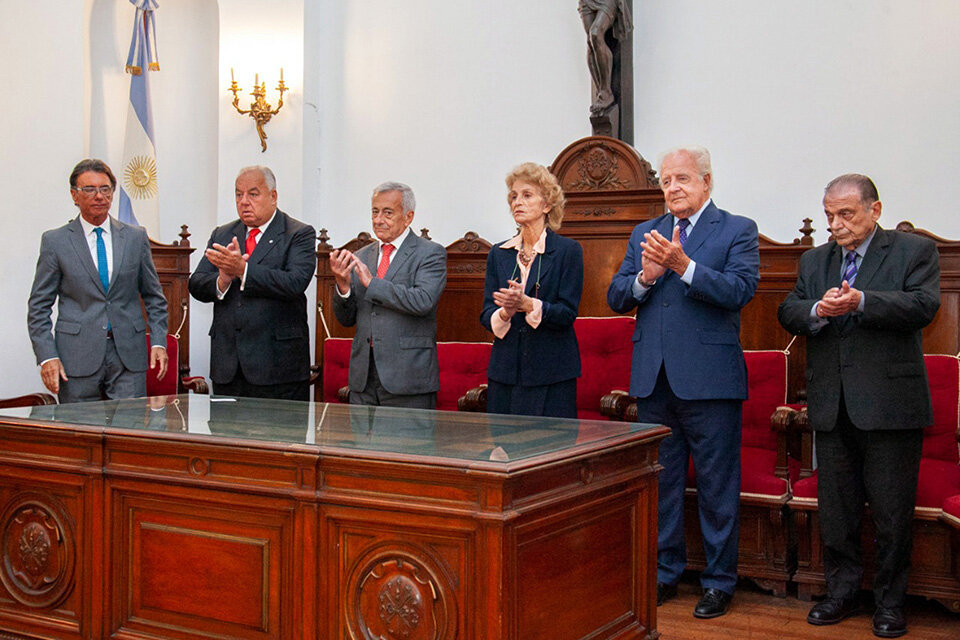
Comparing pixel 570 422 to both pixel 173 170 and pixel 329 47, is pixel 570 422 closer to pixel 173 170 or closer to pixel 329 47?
pixel 329 47

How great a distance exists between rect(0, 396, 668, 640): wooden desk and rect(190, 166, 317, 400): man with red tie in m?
0.88

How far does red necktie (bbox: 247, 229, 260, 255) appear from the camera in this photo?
4074 mm

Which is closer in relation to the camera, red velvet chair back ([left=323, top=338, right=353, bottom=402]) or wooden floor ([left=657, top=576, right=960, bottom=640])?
wooden floor ([left=657, top=576, right=960, bottom=640])

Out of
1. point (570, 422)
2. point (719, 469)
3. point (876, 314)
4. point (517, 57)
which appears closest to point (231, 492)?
point (570, 422)

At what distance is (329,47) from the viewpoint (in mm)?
6223

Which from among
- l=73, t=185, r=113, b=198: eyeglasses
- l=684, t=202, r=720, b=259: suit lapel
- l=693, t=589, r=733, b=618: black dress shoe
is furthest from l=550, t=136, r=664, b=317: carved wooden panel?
l=73, t=185, r=113, b=198: eyeglasses

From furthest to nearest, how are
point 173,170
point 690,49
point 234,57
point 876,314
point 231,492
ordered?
point 173,170
point 234,57
point 690,49
point 876,314
point 231,492

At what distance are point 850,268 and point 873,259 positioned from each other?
9 centimetres

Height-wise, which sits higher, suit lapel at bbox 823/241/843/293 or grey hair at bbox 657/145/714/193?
grey hair at bbox 657/145/714/193

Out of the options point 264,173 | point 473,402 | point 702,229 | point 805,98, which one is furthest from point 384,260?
point 805,98

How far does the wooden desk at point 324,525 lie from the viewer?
2.19 metres

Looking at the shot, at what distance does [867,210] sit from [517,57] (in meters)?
2.86

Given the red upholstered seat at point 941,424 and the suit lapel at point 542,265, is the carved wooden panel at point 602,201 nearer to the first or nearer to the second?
the suit lapel at point 542,265

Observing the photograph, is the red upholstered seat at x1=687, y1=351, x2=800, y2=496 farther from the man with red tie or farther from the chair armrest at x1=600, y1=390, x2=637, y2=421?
the man with red tie
